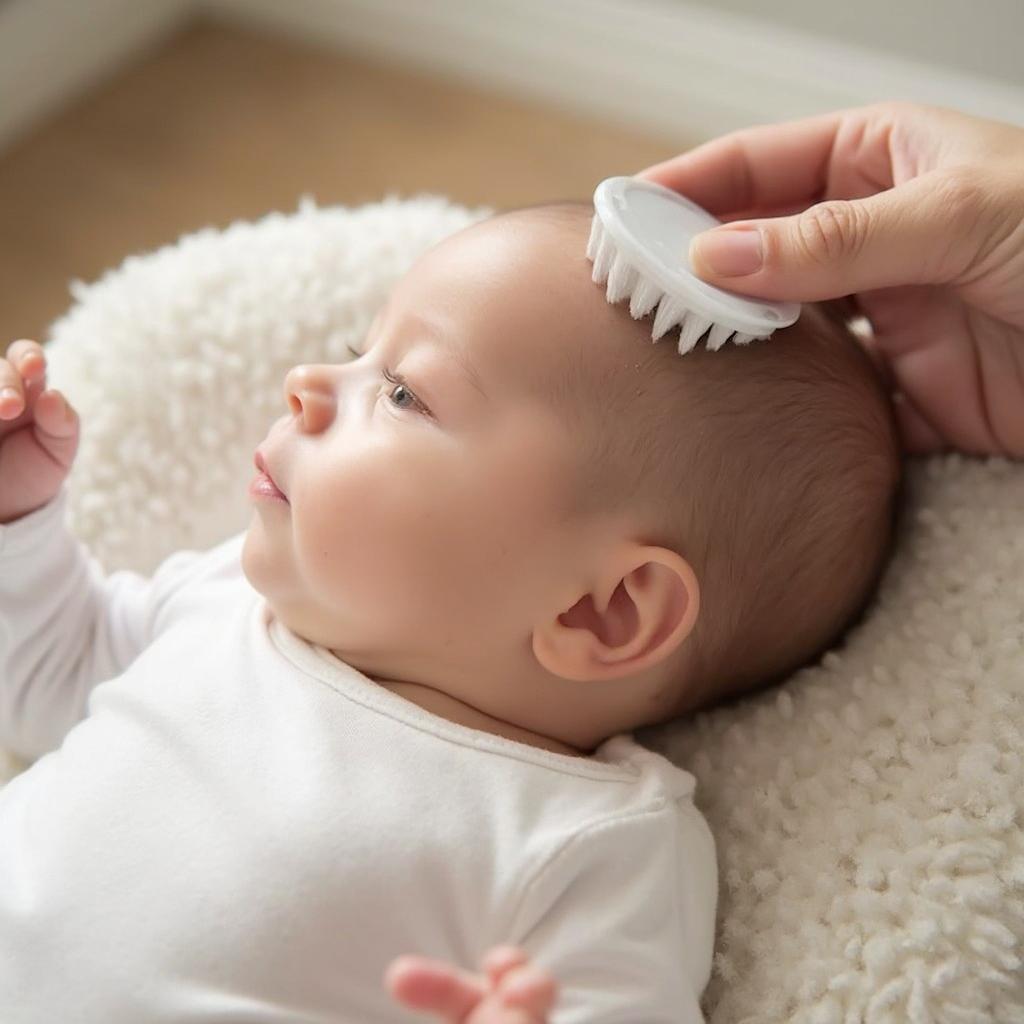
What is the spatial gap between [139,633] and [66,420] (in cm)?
21

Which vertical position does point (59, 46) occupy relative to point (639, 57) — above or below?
below

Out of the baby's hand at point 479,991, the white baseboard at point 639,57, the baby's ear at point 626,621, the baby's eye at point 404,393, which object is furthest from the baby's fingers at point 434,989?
the white baseboard at point 639,57

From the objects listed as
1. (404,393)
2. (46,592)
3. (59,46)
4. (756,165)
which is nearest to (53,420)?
(46,592)

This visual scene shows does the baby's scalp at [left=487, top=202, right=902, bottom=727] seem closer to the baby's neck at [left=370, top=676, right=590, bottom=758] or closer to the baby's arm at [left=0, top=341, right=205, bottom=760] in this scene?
the baby's neck at [left=370, top=676, right=590, bottom=758]

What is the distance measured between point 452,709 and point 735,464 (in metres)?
0.28

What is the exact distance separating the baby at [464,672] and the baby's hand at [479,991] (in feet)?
0.49

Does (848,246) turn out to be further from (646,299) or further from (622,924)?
(622,924)

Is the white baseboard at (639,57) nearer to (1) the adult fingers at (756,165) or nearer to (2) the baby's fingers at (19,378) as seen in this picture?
(1) the adult fingers at (756,165)

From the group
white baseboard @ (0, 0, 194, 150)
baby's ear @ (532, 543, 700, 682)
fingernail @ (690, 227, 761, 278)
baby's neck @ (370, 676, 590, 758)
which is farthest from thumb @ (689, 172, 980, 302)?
white baseboard @ (0, 0, 194, 150)

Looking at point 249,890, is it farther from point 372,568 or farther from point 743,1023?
point 743,1023

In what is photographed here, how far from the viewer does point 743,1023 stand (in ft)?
3.01

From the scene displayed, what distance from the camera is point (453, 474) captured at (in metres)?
0.91

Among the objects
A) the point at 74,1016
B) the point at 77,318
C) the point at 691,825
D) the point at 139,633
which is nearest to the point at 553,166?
the point at 77,318

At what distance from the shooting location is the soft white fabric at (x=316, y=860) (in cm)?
86
